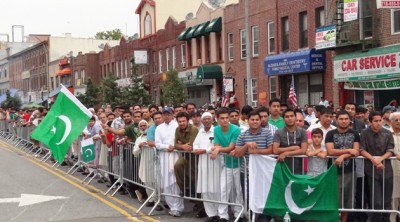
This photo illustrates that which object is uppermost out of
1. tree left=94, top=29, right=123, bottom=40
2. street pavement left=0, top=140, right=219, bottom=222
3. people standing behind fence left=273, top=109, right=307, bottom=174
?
tree left=94, top=29, right=123, bottom=40

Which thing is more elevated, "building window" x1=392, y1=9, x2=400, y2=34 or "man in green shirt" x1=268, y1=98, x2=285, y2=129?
"building window" x1=392, y1=9, x2=400, y2=34

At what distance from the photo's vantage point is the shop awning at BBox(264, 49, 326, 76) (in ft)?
82.8

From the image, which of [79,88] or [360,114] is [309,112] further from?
[79,88]

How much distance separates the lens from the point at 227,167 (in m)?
8.98

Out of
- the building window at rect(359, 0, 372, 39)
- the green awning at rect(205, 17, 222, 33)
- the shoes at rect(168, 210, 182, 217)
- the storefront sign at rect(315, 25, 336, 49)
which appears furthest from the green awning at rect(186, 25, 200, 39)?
the shoes at rect(168, 210, 182, 217)

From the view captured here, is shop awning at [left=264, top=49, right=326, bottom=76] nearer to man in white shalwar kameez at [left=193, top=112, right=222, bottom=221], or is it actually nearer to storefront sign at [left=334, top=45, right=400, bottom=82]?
storefront sign at [left=334, top=45, right=400, bottom=82]

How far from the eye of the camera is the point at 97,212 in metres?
10.4

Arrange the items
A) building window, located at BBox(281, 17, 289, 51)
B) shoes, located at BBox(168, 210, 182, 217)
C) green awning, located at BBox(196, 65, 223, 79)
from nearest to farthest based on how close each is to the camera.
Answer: shoes, located at BBox(168, 210, 182, 217)
building window, located at BBox(281, 17, 289, 51)
green awning, located at BBox(196, 65, 223, 79)

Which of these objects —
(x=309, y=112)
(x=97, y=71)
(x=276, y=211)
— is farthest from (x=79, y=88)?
(x=276, y=211)

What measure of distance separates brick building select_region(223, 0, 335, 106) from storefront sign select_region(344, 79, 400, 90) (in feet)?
5.73

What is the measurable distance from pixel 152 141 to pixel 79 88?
182 ft

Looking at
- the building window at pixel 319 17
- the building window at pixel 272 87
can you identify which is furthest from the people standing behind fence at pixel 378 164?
the building window at pixel 272 87

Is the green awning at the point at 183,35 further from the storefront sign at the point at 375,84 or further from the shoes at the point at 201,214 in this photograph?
the shoes at the point at 201,214

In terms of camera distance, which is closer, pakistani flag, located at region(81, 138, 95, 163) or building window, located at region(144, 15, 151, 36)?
pakistani flag, located at region(81, 138, 95, 163)
